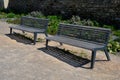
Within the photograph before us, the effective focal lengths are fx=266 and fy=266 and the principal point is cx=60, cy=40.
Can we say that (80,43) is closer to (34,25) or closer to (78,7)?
(34,25)

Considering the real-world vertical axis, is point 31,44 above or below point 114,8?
below

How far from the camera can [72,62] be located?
6289 mm

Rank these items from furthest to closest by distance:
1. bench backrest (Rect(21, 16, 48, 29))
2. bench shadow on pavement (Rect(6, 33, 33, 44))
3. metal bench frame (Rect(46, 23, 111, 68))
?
bench shadow on pavement (Rect(6, 33, 33, 44)) → bench backrest (Rect(21, 16, 48, 29)) → metal bench frame (Rect(46, 23, 111, 68))

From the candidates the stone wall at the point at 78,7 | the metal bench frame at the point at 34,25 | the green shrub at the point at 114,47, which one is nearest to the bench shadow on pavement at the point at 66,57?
the metal bench frame at the point at 34,25

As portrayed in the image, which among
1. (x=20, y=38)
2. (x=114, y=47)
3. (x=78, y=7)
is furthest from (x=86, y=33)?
(x=78, y=7)

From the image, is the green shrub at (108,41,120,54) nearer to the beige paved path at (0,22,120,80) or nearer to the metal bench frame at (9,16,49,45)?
the beige paved path at (0,22,120,80)

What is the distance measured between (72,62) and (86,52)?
1.15 meters

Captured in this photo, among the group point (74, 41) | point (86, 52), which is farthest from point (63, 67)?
point (86, 52)

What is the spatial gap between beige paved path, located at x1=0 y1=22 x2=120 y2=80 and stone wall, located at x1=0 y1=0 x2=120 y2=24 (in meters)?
4.54

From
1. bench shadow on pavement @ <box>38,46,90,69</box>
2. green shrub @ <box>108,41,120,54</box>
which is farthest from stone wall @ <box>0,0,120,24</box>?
bench shadow on pavement @ <box>38,46,90,69</box>

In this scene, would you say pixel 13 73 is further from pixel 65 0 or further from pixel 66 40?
pixel 65 0

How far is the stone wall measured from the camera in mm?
11594

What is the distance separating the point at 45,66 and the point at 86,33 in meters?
1.54

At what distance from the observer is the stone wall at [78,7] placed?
38.0ft
